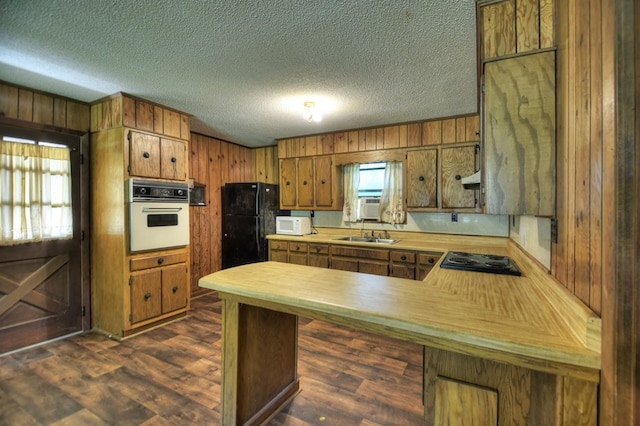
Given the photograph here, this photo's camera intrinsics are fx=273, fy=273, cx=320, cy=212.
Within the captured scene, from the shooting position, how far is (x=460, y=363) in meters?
1.05

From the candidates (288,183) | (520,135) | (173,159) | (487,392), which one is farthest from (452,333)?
(288,183)

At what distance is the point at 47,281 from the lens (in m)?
2.74

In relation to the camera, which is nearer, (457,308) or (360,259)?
(457,308)

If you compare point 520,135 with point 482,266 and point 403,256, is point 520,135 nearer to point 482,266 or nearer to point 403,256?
point 482,266

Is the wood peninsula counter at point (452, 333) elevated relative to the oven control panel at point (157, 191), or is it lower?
lower

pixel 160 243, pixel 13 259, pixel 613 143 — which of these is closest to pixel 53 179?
pixel 13 259

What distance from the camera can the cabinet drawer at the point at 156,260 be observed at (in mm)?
2838

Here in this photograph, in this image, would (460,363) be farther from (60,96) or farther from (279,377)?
(60,96)

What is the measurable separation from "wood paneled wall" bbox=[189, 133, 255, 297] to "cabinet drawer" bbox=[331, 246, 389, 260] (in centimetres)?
207

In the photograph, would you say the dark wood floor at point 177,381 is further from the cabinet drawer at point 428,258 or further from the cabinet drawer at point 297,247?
the cabinet drawer at point 297,247

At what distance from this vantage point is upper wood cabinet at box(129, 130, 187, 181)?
111 inches

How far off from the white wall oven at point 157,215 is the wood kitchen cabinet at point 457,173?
3.18 meters

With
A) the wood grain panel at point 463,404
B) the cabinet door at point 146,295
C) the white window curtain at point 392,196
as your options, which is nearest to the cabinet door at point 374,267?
the white window curtain at point 392,196

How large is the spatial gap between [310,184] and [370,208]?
1017 mm
